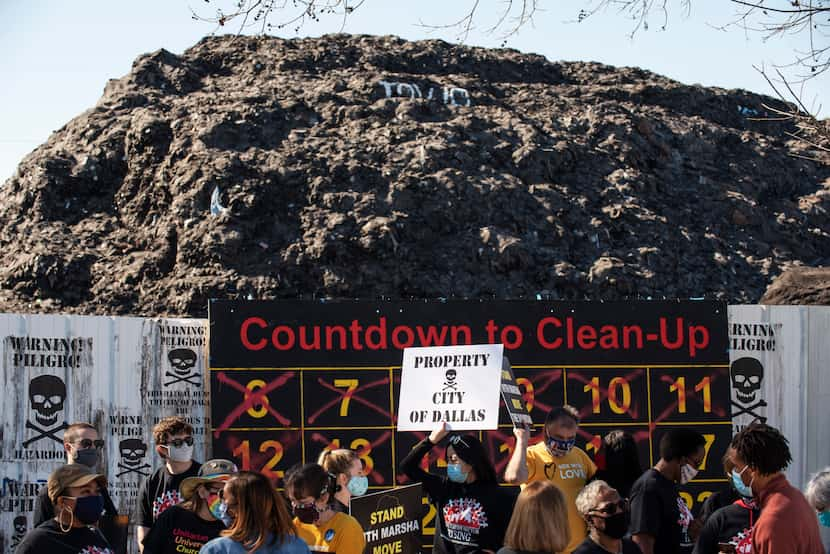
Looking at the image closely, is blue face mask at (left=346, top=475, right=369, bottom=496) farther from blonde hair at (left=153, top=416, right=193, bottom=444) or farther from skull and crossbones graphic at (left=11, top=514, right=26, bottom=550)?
skull and crossbones graphic at (left=11, top=514, right=26, bottom=550)

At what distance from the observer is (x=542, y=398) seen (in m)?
9.18

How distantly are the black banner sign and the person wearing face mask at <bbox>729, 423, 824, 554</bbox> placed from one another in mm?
4510

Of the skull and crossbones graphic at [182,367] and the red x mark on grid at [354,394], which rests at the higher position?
the skull and crossbones graphic at [182,367]

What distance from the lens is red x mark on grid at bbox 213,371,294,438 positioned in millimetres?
9008

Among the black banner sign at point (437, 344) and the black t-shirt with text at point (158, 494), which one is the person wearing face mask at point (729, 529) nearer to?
the black t-shirt with text at point (158, 494)

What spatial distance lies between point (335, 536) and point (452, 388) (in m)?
1.76

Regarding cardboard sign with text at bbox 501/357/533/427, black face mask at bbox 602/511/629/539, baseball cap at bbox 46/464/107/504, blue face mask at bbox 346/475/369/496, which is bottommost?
blue face mask at bbox 346/475/369/496

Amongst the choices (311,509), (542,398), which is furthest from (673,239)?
(311,509)

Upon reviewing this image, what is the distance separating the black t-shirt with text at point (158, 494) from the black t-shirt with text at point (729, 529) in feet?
10.0

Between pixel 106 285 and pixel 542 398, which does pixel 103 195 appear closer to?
Result: pixel 106 285

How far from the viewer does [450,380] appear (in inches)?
259

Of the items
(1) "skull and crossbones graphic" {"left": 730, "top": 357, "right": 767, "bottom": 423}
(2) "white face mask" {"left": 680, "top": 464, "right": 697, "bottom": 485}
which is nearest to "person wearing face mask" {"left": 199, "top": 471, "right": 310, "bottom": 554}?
(2) "white face mask" {"left": 680, "top": 464, "right": 697, "bottom": 485}

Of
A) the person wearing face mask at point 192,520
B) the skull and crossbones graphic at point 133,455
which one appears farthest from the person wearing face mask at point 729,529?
the skull and crossbones graphic at point 133,455

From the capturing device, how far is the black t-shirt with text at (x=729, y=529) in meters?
5.29
